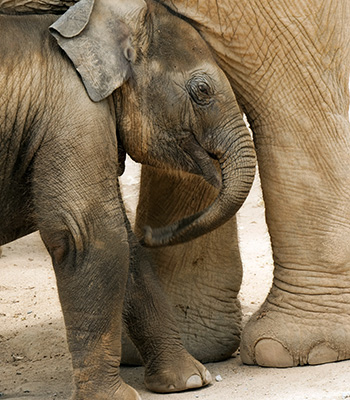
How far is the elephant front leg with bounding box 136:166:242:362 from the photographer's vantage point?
18.0ft

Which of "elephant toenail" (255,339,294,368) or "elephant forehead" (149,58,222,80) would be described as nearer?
"elephant forehead" (149,58,222,80)

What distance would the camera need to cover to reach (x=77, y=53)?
14.6 ft

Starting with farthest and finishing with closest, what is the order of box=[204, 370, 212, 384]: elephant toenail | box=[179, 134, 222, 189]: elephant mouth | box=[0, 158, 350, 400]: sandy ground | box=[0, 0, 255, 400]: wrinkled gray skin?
box=[204, 370, 212, 384]: elephant toenail
box=[0, 158, 350, 400]: sandy ground
box=[179, 134, 222, 189]: elephant mouth
box=[0, 0, 255, 400]: wrinkled gray skin

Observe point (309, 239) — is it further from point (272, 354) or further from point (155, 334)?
point (155, 334)

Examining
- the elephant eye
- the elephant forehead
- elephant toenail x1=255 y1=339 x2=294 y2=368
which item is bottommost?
elephant toenail x1=255 y1=339 x2=294 y2=368

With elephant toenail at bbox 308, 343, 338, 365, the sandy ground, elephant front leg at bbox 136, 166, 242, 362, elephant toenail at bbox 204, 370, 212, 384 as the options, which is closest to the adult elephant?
elephant toenail at bbox 308, 343, 338, 365

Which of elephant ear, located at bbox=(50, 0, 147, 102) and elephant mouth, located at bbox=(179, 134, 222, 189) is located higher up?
elephant ear, located at bbox=(50, 0, 147, 102)

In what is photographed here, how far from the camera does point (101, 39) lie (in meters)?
4.52

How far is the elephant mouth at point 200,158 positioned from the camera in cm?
466

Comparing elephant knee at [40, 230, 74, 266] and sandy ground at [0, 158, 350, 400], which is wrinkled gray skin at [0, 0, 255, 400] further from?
sandy ground at [0, 158, 350, 400]

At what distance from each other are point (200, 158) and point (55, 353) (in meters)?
1.38

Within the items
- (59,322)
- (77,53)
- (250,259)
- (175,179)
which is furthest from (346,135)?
(250,259)

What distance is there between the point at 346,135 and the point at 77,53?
1.20 meters

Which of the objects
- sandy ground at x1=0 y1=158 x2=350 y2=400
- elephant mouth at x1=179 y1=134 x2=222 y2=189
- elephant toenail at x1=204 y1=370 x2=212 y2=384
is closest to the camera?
elephant mouth at x1=179 y1=134 x2=222 y2=189
